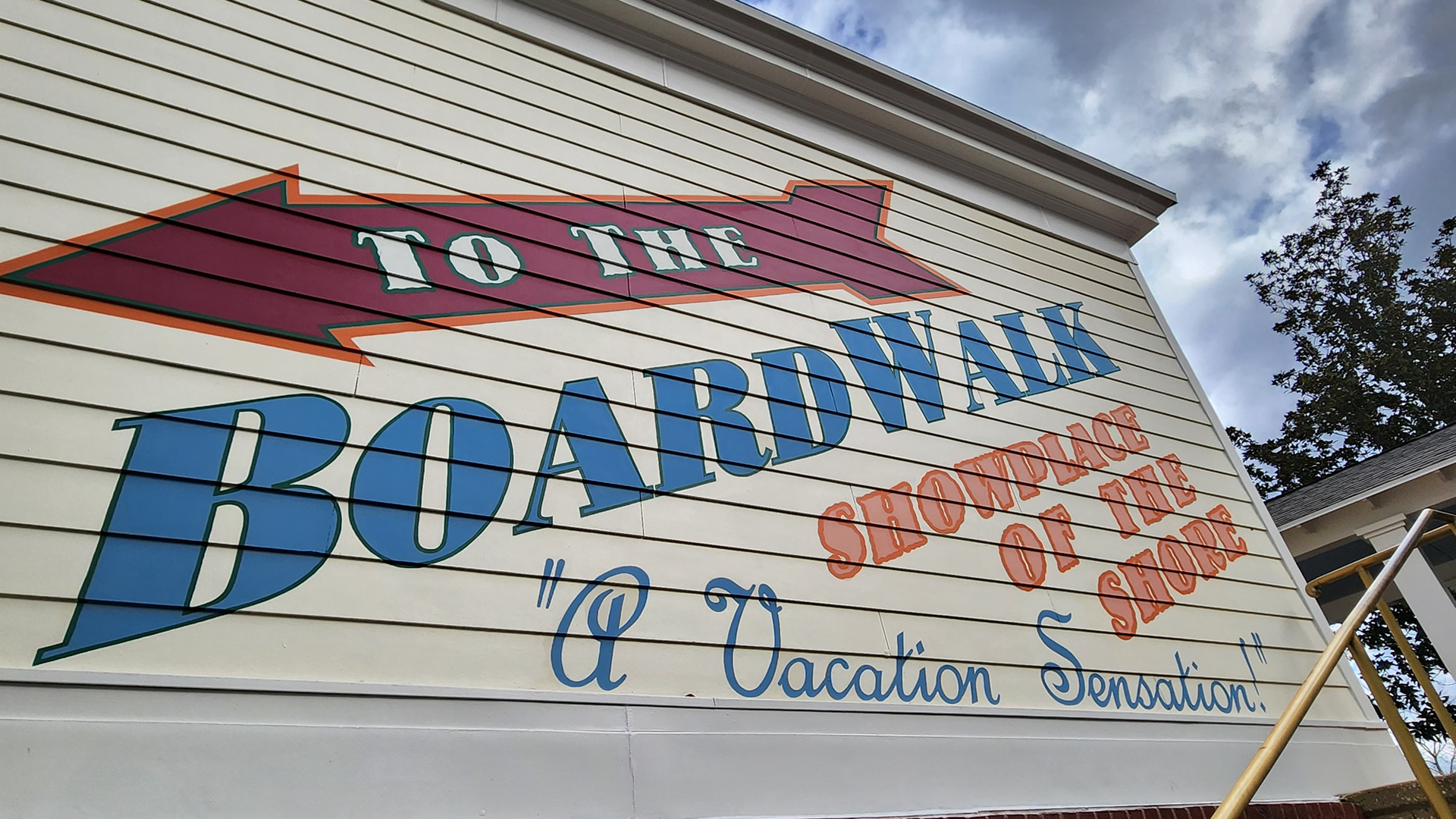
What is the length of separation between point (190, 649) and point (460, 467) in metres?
0.85

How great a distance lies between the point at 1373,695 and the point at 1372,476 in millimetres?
4133

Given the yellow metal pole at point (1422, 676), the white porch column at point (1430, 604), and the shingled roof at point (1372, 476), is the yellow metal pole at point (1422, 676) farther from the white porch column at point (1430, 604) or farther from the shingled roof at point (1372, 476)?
the shingled roof at point (1372, 476)

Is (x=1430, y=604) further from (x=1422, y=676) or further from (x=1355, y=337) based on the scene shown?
(x=1355, y=337)

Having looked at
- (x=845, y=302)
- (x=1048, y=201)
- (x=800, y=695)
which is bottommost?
(x=800, y=695)

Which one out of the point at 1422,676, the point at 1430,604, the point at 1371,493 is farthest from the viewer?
the point at 1371,493

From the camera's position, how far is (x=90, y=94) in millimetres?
2727

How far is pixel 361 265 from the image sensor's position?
2.81m

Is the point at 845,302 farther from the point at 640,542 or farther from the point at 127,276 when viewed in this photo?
the point at 127,276

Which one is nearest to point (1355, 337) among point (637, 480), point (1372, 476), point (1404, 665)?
point (1404, 665)

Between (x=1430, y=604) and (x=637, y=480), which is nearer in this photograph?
(x=637, y=480)

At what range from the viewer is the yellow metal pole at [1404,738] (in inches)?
86.4

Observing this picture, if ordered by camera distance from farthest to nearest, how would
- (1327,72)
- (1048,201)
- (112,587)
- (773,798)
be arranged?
(1327,72) < (1048,201) < (773,798) < (112,587)

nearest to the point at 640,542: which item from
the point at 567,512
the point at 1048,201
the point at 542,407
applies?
the point at 567,512

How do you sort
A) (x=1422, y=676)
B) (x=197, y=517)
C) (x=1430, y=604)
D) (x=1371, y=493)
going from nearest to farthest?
(x=197, y=517)
(x=1422, y=676)
(x=1430, y=604)
(x=1371, y=493)
